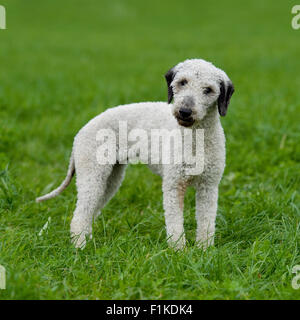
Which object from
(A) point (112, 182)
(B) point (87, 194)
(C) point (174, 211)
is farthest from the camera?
(A) point (112, 182)

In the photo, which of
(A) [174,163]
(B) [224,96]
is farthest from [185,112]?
(A) [174,163]

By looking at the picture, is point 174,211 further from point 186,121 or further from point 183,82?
point 183,82

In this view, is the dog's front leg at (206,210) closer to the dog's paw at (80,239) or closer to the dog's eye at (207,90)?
the dog's eye at (207,90)

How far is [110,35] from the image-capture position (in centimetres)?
1942

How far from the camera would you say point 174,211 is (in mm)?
3867

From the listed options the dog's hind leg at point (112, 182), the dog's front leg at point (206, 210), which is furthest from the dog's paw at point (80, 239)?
the dog's front leg at point (206, 210)

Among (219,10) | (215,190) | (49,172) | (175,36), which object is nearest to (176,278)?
(215,190)

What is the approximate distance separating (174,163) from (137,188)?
1.44 metres

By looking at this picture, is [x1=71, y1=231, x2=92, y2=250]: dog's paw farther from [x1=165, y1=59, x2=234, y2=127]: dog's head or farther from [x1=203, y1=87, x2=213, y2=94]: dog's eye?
[x1=203, y1=87, x2=213, y2=94]: dog's eye

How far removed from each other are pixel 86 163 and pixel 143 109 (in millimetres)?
718

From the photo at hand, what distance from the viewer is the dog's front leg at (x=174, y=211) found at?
3.84m

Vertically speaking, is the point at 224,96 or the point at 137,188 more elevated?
the point at 224,96

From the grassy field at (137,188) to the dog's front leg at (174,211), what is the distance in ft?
0.42
